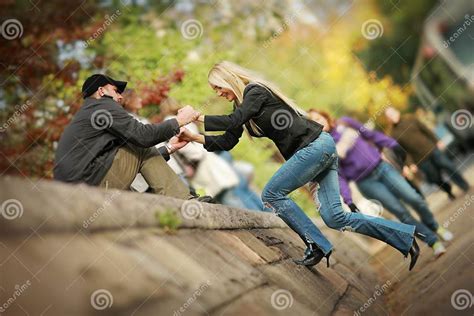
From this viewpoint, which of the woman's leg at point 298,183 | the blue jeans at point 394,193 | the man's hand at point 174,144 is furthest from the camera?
the blue jeans at point 394,193

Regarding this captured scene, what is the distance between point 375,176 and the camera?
7848 mm

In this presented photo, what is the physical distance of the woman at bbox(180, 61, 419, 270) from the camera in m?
5.18

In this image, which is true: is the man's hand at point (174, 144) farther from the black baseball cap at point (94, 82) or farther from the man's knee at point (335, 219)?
the man's knee at point (335, 219)

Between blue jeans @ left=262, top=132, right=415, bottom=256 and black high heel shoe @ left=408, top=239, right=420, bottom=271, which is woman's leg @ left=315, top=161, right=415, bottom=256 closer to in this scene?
blue jeans @ left=262, top=132, right=415, bottom=256

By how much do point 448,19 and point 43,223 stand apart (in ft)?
78.8

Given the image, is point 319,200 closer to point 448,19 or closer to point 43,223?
point 43,223

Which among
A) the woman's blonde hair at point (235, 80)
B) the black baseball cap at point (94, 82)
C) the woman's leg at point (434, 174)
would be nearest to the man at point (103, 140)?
the black baseball cap at point (94, 82)

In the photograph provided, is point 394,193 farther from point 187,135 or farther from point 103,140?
point 103,140

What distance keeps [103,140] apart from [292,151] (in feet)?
4.52

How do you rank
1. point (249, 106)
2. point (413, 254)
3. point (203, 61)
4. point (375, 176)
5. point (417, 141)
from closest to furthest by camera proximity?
point (249, 106)
point (413, 254)
point (375, 176)
point (417, 141)
point (203, 61)

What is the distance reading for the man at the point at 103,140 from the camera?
5039mm

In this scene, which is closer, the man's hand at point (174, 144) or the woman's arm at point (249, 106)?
the woman's arm at point (249, 106)

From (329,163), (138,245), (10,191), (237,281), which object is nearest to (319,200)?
(329,163)

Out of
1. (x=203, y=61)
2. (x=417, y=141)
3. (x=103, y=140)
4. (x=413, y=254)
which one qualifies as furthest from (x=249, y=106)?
(x=203, y=61)
